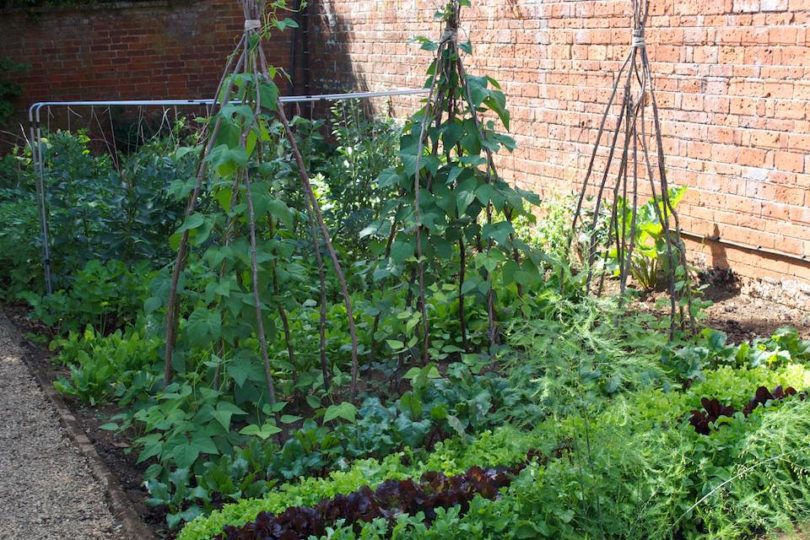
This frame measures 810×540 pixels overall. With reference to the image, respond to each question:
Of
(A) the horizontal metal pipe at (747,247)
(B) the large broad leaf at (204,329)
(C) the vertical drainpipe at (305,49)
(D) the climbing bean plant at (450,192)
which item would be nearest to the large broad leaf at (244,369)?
(B) the large broad leaf at (204,329)

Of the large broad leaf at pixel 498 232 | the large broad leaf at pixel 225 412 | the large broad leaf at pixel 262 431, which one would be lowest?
the large broad leaf at pixel 262 431

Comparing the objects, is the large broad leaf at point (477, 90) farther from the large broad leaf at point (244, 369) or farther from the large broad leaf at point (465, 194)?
the large broad leaf at point (244, 369)

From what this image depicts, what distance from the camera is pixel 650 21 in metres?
6.53

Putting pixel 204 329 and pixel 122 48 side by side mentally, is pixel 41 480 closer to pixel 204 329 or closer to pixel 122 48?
pixel 204 329

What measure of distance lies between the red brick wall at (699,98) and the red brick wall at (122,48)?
182 inches

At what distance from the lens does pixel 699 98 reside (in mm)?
6211

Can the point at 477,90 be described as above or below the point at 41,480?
above

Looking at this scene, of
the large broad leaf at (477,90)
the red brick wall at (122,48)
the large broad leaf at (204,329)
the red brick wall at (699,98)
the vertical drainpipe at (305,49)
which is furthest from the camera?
the vertical drainpipe at (305,49)

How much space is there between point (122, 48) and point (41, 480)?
8803mm

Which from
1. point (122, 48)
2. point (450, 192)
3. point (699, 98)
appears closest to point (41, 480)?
point (450, 192)

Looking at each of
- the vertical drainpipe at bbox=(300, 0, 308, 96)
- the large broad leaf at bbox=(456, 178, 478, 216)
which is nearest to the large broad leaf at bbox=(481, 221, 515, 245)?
the large broad leaf at bbox=(456, 178, 478, 216)

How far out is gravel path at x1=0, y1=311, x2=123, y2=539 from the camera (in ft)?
11.5

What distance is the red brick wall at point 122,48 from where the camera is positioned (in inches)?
447

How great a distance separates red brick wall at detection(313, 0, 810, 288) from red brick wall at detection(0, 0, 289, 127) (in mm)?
4628
